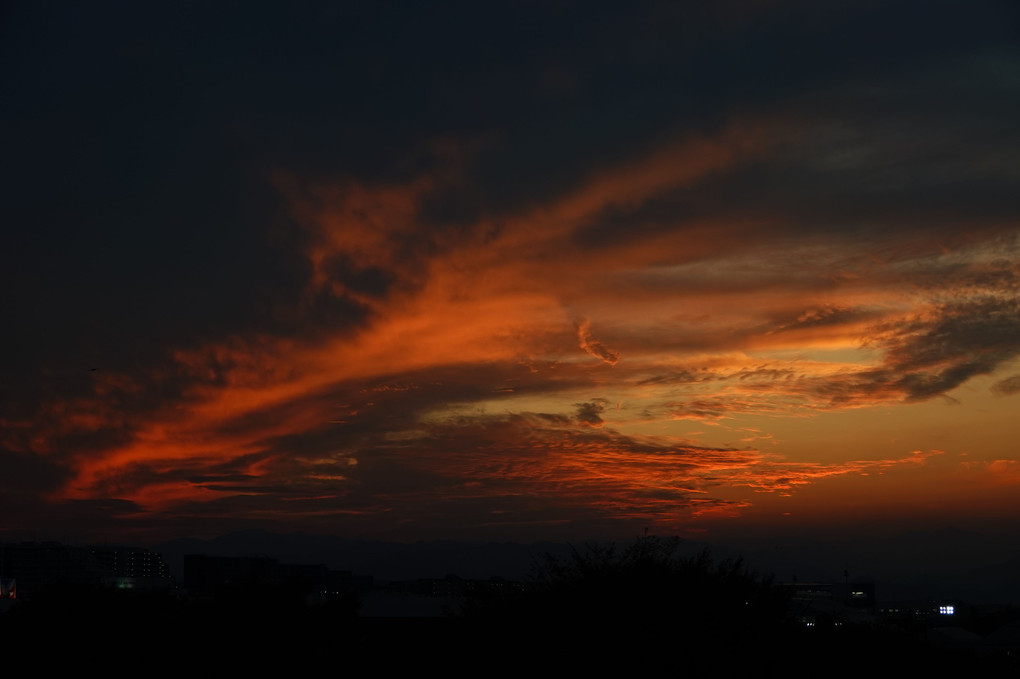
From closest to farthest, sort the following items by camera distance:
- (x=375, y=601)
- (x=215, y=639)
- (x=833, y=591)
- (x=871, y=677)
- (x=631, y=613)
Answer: (x=631, y=613), (x=871, y=677), (x=215, y=639), (x=375, y=601), (x=833, y=591)

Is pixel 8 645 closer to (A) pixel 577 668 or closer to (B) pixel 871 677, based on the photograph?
(A) pixel 577 668

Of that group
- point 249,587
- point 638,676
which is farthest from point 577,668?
point 249,587

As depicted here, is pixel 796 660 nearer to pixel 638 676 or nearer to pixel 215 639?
pixel 638 676

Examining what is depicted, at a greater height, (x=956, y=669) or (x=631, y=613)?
(x=631, y=613)

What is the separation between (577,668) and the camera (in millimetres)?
18641

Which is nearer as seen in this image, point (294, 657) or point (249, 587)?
point (294, 657)

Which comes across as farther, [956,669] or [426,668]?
[956,669]

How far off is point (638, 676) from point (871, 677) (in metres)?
12.2

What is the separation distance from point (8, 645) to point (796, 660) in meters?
24.6

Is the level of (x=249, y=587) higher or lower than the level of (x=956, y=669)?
higher

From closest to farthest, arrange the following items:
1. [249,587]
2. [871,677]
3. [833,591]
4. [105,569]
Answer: [871,677] → [249,587] → [833,591] → [105,569]

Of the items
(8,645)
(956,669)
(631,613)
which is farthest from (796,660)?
(8,645)

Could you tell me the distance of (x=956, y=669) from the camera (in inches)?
1246

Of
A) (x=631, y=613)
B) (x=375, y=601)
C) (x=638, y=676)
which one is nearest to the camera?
(x=638, y=676)
